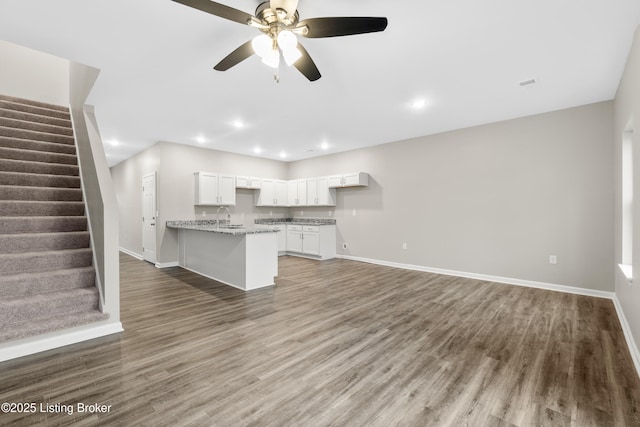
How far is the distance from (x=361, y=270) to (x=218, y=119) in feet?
12.6

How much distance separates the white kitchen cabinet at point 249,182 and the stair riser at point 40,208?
12.4 feet

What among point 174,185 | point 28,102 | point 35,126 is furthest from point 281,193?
point 28,102

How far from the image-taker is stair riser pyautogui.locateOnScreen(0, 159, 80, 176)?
346cm

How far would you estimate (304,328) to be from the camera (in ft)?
→ 9.48

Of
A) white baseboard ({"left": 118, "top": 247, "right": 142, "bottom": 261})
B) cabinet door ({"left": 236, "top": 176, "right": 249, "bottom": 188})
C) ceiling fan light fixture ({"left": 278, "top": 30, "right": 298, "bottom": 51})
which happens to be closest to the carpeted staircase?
ceiling fan light fixture ({"left": 278, "top": 30, "right": 298, "bottom": 51})

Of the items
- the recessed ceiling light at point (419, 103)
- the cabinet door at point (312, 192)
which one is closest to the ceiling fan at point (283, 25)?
the recessed ceiling light at point (419, 103)

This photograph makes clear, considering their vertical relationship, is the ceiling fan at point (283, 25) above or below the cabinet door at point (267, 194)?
above

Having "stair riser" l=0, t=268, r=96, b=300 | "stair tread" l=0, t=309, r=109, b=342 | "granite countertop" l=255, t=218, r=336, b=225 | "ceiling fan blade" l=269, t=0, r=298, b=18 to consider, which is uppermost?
"ceiling fan blade" l=269, t=0, r=298, b=18

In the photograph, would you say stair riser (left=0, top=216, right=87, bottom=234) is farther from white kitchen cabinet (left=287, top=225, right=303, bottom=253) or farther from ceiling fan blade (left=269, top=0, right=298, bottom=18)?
white kitchen cabinet (left=287, top=225, right=303, bottom=253)

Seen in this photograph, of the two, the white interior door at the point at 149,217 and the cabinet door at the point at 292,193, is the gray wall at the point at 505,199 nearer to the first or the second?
the cabinet door at the point at 292,193

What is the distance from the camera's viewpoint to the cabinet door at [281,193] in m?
7.99

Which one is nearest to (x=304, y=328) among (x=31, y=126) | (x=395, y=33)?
(x=395, y=33)

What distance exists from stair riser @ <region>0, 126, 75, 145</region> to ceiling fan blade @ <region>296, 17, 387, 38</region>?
4339 millimetres

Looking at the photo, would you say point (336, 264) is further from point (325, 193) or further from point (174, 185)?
point (174, 185)
